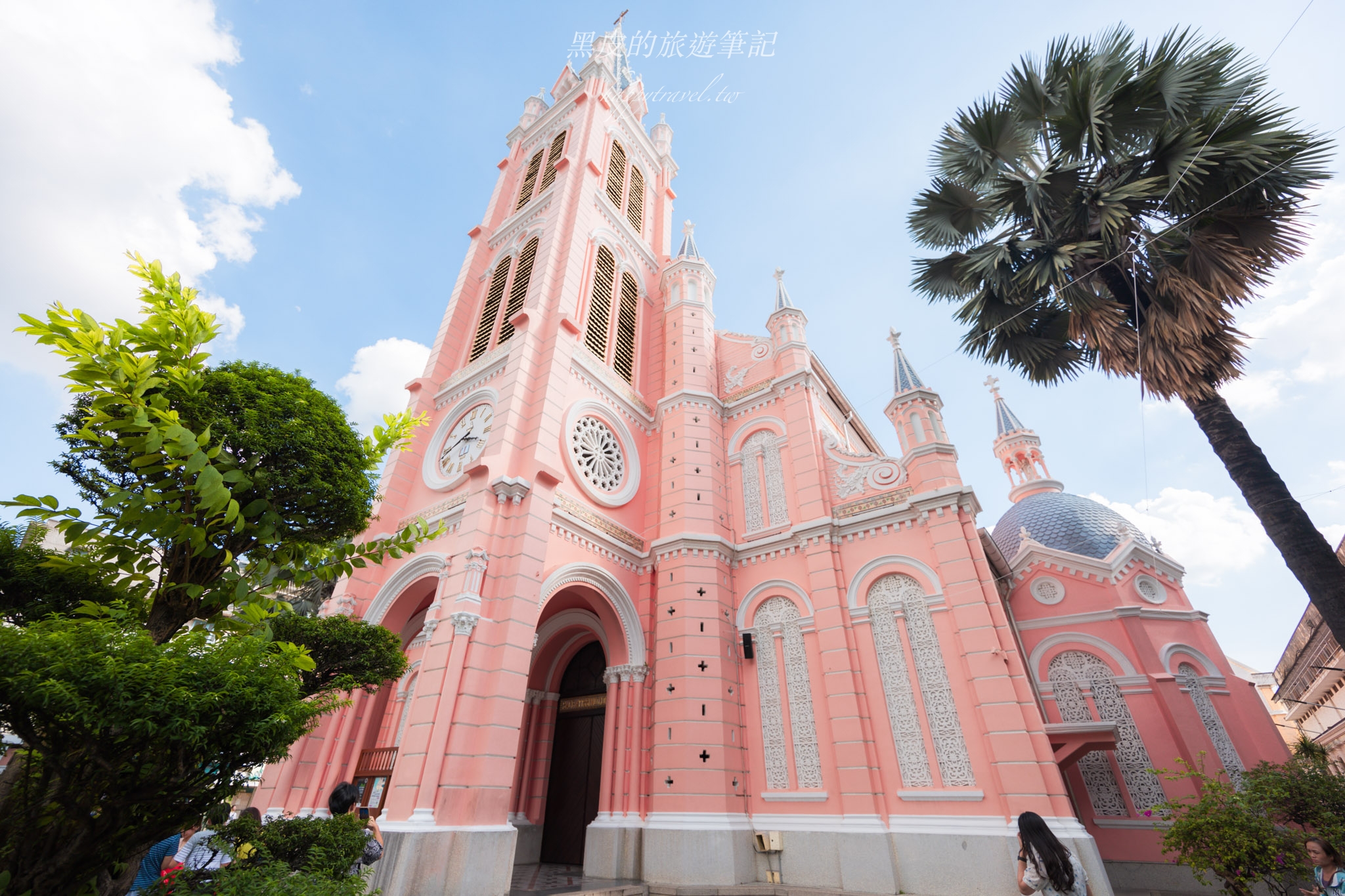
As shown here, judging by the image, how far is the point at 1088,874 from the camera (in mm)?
7750

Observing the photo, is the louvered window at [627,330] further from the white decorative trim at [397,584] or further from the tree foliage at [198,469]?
the tree foliage at [198,469]

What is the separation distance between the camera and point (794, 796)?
33.7ft

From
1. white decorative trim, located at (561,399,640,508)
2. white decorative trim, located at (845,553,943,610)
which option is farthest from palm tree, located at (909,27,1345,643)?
white decorative trim, located at (561,399,640,508)

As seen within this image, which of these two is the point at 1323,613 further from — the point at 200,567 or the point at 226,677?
the point at 200,567

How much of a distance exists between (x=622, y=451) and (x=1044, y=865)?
1147cm

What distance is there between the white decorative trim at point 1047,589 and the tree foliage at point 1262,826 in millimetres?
5127

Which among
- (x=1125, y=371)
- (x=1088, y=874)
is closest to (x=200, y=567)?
(x=1088, y=874)

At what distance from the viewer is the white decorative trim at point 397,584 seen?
1100cm

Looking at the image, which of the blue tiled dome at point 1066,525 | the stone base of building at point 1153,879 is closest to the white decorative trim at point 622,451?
the blue tiled dome at point 1066,525

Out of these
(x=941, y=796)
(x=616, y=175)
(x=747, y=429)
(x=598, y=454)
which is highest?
(x=616, y=175)

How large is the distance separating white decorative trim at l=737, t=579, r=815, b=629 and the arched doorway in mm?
3474

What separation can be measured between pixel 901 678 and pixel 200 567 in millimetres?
10358

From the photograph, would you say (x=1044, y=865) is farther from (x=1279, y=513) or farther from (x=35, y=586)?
(x=35, y=586)

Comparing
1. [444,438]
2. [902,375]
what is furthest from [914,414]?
[444,438]
